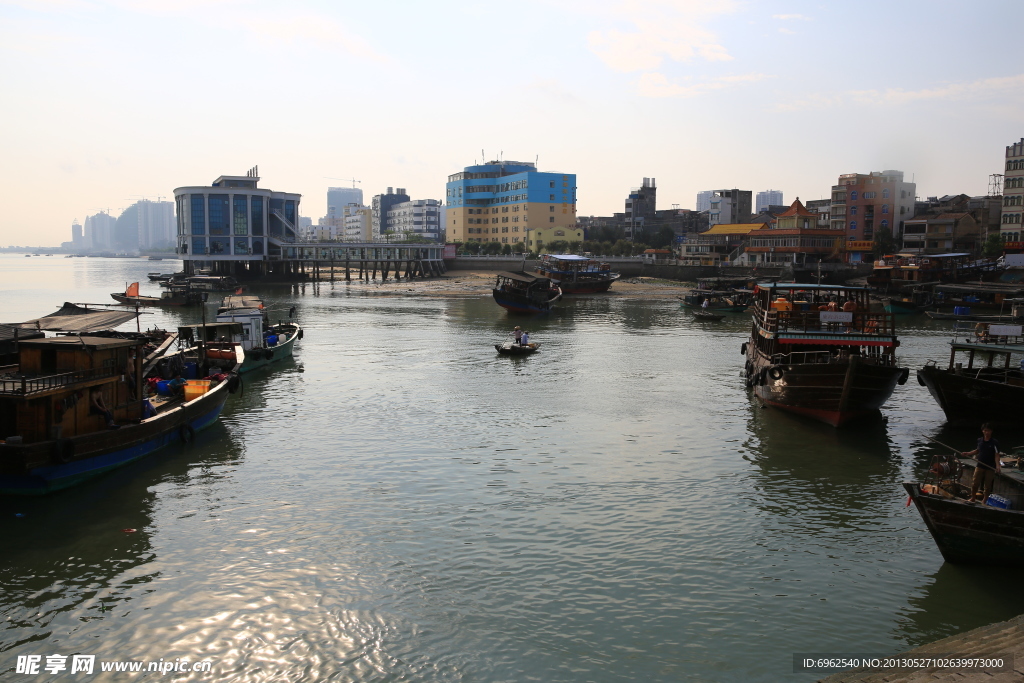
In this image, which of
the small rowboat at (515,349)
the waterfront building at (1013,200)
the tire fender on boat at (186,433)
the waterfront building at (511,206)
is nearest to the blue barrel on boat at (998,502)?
the tire fender on boat at (186,433)

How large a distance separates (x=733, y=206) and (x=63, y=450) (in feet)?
425

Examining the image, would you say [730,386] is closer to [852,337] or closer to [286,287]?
[852,337]

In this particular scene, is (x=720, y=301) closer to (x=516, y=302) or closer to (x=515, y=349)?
(x=516, y=302)

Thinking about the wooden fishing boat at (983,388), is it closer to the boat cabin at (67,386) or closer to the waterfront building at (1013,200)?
the boat cabin at (67,386)

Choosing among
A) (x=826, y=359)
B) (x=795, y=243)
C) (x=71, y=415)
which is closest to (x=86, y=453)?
(x=71, y=415)

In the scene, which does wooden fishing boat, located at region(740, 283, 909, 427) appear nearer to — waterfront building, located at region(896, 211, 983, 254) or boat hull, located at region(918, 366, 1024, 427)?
boat hull, located at region(918, 366, 1024, 427)

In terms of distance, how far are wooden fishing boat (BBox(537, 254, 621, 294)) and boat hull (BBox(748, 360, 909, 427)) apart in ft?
204

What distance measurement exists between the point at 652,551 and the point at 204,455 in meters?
13.7

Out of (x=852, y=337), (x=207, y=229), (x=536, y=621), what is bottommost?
(x=536, y=621)

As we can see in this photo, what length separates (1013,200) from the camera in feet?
250

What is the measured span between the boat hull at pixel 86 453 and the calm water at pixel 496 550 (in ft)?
1.41

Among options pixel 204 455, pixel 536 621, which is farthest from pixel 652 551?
pixel 204 455

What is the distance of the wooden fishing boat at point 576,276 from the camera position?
8894cm

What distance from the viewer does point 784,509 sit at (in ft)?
57.0
